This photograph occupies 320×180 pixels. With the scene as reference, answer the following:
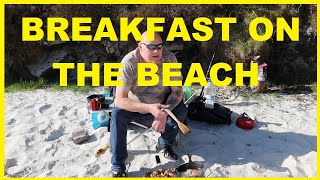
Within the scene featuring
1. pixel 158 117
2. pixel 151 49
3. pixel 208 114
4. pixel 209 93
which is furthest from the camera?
pixel 209 93

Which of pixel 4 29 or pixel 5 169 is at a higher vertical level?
pixel 4 29

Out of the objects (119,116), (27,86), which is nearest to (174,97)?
(119,116)

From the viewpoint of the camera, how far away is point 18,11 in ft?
25.7

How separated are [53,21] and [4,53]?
1299 millimetres

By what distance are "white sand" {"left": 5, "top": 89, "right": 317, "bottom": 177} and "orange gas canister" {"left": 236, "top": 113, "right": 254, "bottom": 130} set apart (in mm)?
81

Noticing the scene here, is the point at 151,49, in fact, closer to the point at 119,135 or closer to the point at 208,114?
the point at 119,135

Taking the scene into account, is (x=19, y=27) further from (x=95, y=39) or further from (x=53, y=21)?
(x=95, y=39)

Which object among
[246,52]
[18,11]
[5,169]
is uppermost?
[18,11]

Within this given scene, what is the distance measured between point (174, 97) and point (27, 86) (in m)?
4.17

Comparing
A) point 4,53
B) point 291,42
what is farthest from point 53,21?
point 291,42

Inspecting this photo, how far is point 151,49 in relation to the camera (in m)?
4.17

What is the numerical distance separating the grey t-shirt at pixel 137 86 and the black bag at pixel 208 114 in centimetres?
99

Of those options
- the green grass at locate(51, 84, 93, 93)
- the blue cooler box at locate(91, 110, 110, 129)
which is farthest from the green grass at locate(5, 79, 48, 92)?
the blue cooler box at locate(91, 110, 110, 129)

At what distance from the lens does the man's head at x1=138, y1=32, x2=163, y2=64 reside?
4148mm
